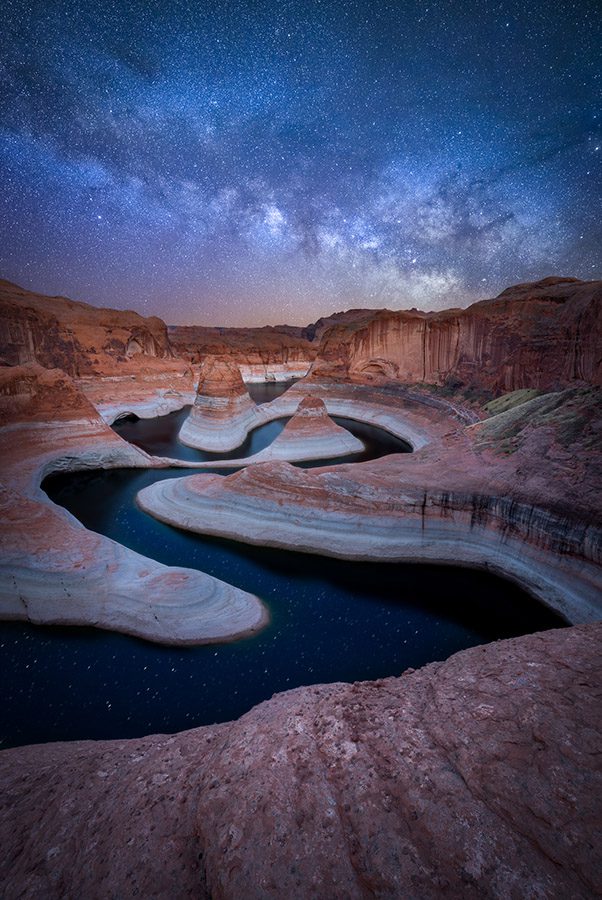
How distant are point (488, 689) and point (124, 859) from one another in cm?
251

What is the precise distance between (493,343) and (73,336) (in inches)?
937

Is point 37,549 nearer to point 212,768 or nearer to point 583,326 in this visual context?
point 212,768

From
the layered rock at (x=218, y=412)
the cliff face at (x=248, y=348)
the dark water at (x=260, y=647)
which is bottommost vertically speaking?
the dark water at (x=260, y=647)

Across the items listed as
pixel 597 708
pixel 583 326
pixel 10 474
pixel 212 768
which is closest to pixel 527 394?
pixel 583 326

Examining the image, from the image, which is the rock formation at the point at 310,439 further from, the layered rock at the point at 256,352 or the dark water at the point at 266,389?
the layered rock at the point at 256,352

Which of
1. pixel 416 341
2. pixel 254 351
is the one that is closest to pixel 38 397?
pixel 416 341

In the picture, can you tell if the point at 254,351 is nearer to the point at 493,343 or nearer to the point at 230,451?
the point at 230,451

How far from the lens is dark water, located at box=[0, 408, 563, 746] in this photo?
192 inches

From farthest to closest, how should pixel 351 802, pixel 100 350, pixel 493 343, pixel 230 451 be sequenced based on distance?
pixel 100 350, pixel 230 451, pixel 493 343, pixel 351 802

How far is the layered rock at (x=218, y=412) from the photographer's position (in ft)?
55.9

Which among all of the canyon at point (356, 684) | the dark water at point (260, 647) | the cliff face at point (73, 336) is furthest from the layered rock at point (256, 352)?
the dark water at point (260, 647)

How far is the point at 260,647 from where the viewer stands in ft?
19.1

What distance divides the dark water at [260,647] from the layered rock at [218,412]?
9.12 meters

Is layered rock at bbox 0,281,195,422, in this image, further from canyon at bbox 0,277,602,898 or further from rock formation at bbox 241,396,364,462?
rock formation at bbox 241,396,364,462
